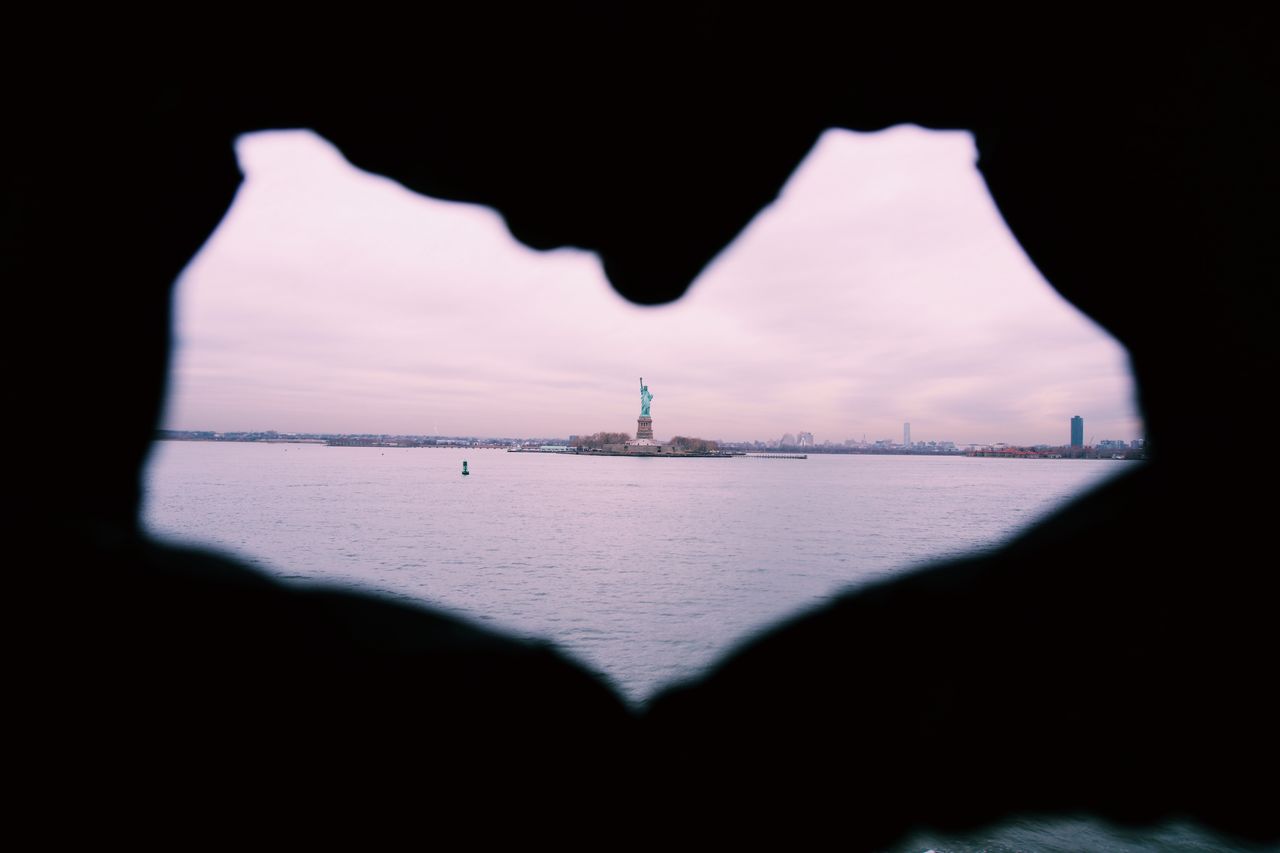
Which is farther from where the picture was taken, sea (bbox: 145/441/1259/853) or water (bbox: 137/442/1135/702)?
water (bbox: 137/442/1135/702)

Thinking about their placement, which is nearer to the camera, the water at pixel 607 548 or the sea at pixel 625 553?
the sea at pixel 625 553

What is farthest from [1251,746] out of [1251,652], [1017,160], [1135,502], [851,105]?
[851,105]

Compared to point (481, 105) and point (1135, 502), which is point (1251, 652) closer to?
point (1135, 502)
